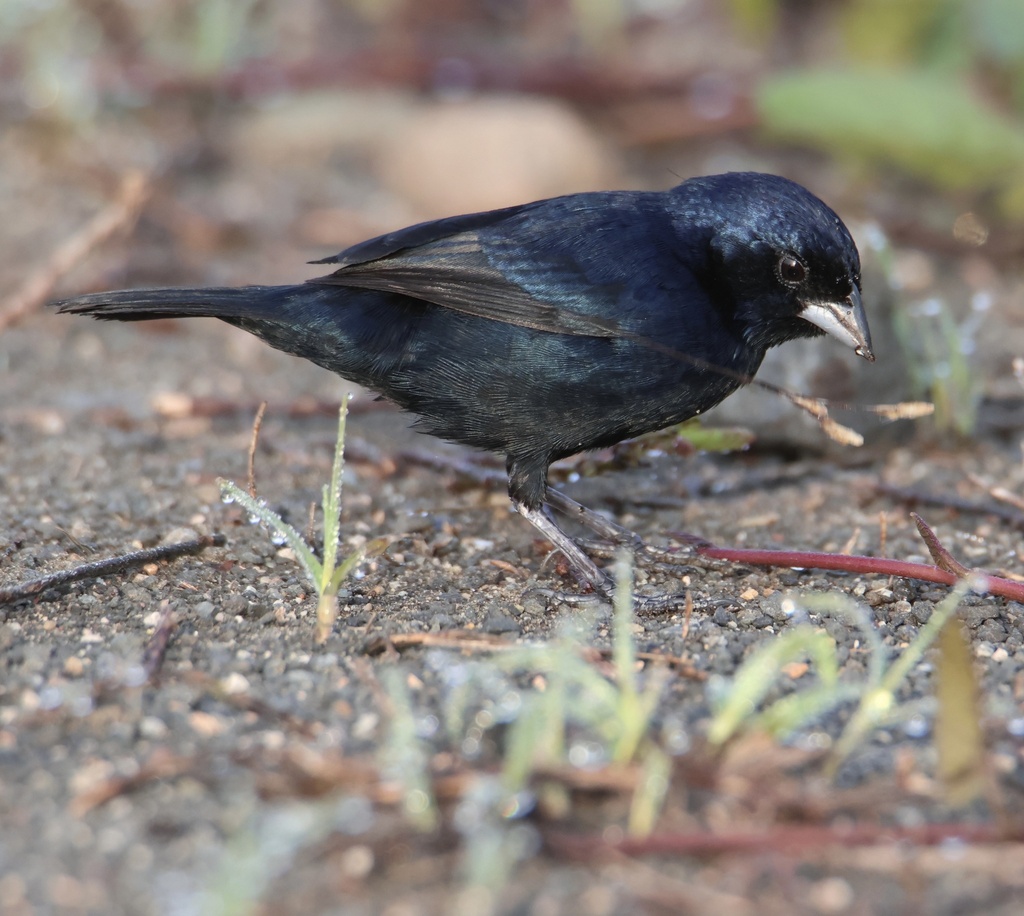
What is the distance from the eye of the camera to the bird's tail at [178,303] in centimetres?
347

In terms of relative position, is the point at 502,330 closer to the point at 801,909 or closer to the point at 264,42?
the point at 801,909

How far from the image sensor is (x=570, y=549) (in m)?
3.51

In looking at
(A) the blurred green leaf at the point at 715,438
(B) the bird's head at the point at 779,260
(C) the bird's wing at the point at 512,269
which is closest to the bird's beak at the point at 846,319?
(B) the bird's head at the point at 779,260

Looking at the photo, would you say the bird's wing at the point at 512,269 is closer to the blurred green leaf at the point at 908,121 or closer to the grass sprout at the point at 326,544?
the grass sprout at the point at 326,544

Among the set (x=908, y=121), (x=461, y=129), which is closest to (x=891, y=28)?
(x=908, y=121)

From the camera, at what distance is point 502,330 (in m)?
3.40

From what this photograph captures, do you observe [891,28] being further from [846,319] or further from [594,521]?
Answer: [594,521]

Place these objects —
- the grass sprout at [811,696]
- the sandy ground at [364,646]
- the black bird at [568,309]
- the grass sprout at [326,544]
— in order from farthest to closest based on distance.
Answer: the black bird at [568,309]
the grass sprout at [326,544]
the grass sprout at [811,696]
the sandy ground at [364,646]

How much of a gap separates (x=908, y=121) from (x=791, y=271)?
272 centimetres

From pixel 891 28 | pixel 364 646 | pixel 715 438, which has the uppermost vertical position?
pixel 891 28

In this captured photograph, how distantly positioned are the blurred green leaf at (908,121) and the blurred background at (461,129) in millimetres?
11

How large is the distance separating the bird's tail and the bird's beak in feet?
4.81

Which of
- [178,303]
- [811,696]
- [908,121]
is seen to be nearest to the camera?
[811,696]

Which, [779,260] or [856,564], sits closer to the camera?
[856,564]
